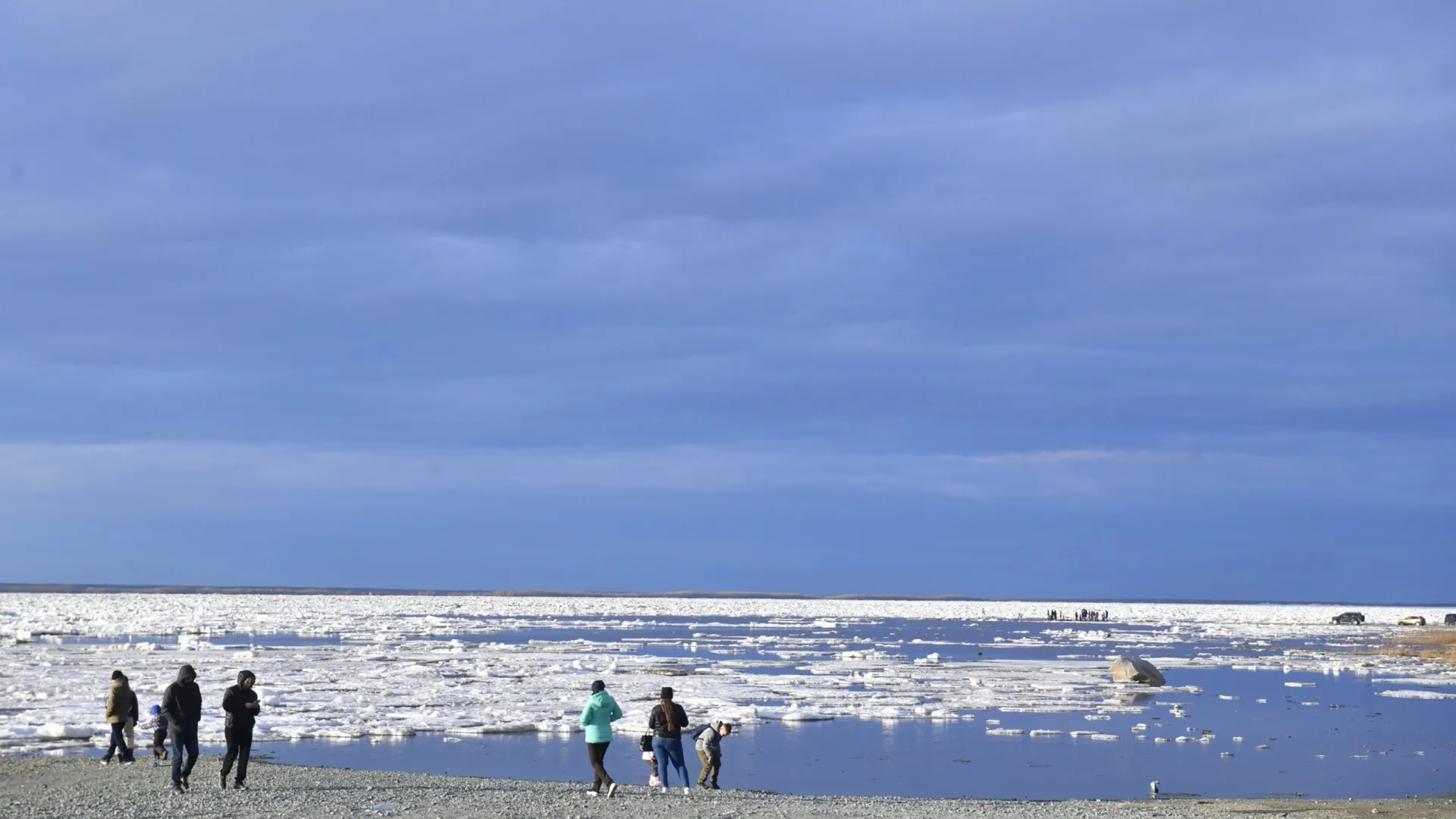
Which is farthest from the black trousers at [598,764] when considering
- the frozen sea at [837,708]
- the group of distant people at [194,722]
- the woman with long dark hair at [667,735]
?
the group of distant people at [194,722]

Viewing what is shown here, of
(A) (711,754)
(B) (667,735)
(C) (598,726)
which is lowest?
(A) (711,754)

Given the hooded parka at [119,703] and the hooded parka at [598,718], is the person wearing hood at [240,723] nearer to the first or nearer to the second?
the hooded parka at [119,703]

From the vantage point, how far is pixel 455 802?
16391 millimetres

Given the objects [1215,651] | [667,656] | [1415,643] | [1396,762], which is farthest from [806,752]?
[1415,643]

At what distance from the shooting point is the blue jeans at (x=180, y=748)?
16641mm

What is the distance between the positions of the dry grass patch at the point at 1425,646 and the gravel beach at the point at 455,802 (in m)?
38.9

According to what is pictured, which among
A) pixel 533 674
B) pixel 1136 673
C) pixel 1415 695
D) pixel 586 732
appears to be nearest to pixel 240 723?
pixel 586 732

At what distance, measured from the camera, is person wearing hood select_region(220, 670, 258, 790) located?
1680 cm

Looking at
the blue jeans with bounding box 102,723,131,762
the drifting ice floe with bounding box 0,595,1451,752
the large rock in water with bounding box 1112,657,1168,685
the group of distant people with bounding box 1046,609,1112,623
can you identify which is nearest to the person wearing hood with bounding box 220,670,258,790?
the blue jeans with bounding box 102,723,131,762

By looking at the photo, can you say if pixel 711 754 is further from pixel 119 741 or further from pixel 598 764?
pixel 119 741

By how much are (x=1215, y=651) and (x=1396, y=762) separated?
1394 inches

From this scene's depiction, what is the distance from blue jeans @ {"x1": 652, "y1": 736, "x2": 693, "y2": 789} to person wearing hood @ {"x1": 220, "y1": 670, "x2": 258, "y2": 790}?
4.95 m

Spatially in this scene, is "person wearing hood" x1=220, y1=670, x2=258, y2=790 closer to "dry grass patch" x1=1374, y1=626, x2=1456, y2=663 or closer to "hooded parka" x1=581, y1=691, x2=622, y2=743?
"hooded parka" x1=581, y1=691, x2=622, y2=743

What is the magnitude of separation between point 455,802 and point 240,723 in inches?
112
